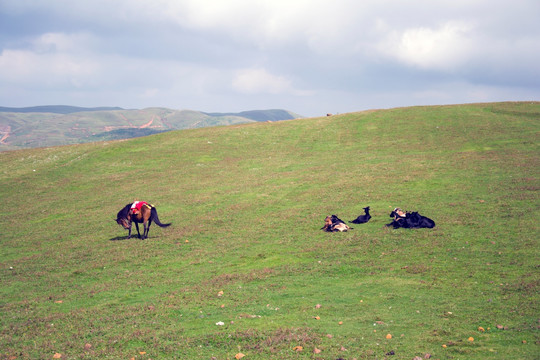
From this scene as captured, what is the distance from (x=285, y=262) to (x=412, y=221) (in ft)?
26.7

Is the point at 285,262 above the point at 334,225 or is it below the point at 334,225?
below

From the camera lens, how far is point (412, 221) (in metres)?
21.0

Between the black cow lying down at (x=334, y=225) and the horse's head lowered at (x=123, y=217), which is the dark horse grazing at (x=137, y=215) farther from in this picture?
the black cow lying down at (x=334, y=225)

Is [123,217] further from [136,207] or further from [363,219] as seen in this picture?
[363,219]

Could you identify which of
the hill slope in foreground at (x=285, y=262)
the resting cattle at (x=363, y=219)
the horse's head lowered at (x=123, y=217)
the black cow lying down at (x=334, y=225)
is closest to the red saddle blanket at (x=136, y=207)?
the horse's head lowered at (x=123, y=217)

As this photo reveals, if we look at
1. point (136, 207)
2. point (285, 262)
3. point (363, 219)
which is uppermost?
point (136, 207)

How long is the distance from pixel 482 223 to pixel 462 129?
3590cm

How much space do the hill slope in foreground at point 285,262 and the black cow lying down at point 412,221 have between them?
68 cm

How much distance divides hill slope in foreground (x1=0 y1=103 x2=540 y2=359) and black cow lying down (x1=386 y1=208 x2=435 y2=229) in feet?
2.24

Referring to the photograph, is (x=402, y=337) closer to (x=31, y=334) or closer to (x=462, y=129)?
(x=31, y=334)

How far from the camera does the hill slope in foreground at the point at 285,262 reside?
10.3m

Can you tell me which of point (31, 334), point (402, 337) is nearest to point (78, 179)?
point (31, 334)

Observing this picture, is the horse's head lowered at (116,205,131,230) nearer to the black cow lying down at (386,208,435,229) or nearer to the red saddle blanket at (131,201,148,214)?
the red saddle blanket at (131,201,148,214)

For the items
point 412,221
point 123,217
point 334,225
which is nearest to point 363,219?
point 334,225
